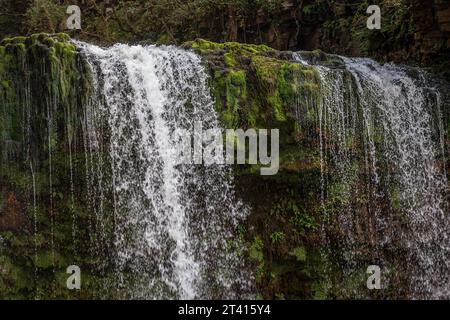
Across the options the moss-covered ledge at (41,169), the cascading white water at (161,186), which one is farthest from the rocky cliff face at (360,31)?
the moss-covered ledge at (41,169)

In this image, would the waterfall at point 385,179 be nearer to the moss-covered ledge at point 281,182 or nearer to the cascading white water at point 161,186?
the moss-covered ledge at point 281,182

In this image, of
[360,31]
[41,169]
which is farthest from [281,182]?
[360,31]

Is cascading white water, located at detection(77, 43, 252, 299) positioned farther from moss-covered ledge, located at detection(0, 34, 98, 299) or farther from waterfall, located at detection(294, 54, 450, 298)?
waterfall, located at detection(294, 54, 450, 298)

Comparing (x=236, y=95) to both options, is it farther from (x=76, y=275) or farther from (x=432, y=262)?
(x=432, y=262)

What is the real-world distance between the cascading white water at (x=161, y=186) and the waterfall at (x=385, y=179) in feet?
4.66

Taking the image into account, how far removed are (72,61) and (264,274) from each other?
141 inches

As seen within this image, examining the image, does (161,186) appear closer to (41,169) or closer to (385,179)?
(41,169)

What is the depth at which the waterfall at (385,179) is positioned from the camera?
7188 millimetres

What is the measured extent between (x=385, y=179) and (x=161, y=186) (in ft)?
10.2

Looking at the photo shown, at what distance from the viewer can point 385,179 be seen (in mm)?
7469

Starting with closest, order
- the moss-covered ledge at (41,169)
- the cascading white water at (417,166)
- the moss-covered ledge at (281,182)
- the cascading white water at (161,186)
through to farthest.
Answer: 1. the moss-covered ledge at (41,169)
2. the cascading white water at (161,186)
3. the moss-covered ledge at (281,182)
4. the cascading white water at (417,166)

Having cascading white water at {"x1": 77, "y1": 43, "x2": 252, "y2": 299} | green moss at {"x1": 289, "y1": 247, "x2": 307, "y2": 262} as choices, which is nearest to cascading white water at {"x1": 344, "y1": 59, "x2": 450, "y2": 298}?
green moss at {"x1": 289, "y1": 247, "x2": 307, "y2": 262}

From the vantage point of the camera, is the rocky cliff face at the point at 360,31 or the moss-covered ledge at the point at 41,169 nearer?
the moss-covered ledge at the point at 41,169
